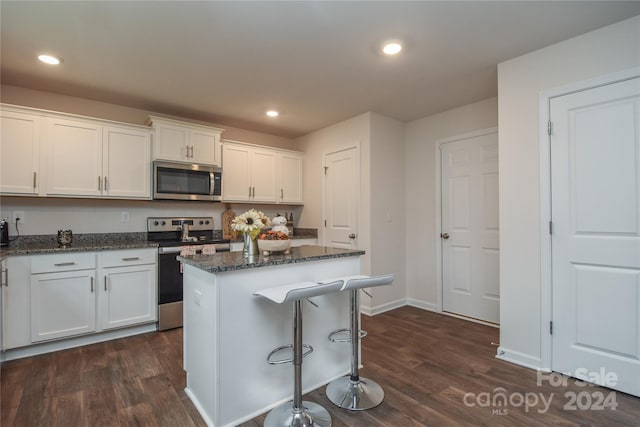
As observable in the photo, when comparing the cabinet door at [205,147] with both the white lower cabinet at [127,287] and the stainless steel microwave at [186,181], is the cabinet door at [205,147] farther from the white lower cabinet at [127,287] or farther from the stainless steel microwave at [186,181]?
the white lower cabinet at [127,287]

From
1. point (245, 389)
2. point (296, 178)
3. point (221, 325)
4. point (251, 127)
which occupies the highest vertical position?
point (251, 127)

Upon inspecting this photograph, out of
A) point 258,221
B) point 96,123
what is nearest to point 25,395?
point 258,221

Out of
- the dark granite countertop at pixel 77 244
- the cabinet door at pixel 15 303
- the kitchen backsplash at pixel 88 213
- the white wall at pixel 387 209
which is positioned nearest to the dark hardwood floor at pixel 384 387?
the cabinet door at pixel 15 303

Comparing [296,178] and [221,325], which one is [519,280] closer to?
[221,325]

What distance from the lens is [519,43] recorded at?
2.34 metres

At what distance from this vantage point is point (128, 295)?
3.09m

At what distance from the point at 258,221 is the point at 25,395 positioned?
1910 mm

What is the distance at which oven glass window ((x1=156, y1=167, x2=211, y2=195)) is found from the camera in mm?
3494

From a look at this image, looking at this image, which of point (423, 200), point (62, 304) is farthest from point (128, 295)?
point (423, 200)

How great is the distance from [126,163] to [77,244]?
97cm

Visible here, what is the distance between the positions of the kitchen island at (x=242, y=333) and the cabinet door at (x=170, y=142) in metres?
1.93

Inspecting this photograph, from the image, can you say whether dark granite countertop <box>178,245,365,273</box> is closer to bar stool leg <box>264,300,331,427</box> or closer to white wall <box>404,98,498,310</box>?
bar stool leg <box>264,300,331,427</box>

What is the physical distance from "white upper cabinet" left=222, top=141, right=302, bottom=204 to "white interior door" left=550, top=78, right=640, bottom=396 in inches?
126

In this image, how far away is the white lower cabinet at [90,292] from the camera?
269 centimetres
